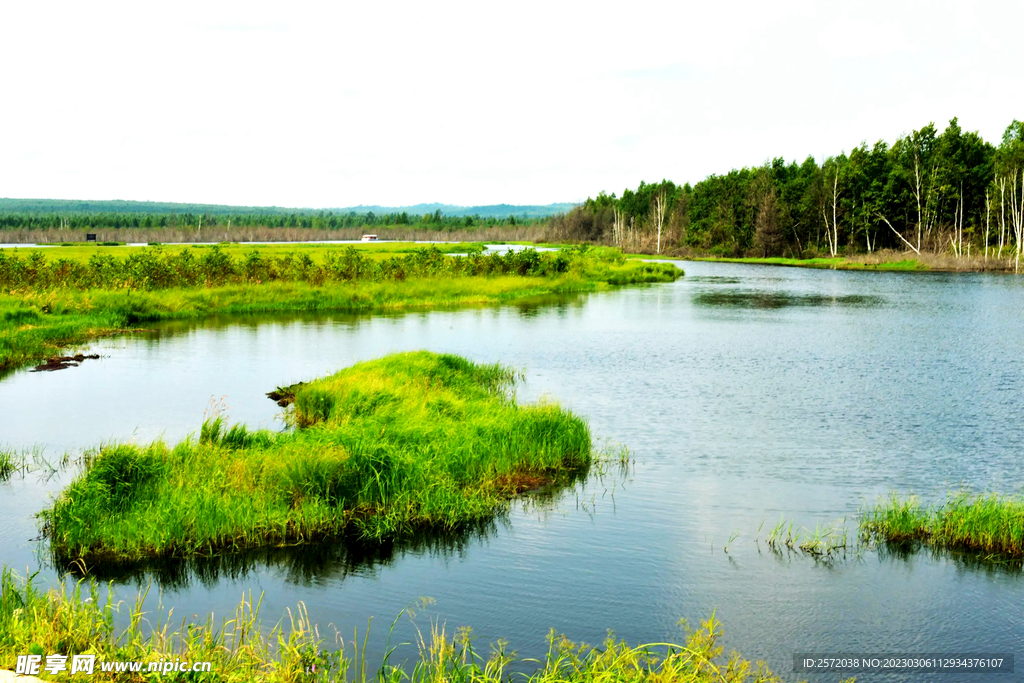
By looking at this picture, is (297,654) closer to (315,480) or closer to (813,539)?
(315,480)

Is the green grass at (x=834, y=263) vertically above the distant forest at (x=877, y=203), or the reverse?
the distant forest at (x=877, y=203)

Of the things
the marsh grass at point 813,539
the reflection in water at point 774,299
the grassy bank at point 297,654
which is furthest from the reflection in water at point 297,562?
the reflection in water at point 774,299

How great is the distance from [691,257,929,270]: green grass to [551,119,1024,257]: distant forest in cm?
328

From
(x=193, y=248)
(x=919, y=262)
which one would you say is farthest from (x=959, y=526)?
(x=193, y=248)

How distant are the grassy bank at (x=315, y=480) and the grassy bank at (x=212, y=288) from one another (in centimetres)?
1901

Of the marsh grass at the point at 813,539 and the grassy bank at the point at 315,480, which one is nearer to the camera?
the grassy bank at the point at 315,480

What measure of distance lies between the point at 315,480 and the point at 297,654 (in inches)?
239

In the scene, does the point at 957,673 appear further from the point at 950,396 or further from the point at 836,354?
the point at 836,354

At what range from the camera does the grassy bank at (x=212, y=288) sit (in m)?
39.2

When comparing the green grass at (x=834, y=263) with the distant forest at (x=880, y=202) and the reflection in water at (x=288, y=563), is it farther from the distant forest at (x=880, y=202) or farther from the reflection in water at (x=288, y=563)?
the reflection in water at (x=288, y=563)

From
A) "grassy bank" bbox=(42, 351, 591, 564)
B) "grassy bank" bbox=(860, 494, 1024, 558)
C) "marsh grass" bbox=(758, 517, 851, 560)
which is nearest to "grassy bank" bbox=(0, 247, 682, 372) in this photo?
"grassy bank" bbox=(42, 351, 591, 564)

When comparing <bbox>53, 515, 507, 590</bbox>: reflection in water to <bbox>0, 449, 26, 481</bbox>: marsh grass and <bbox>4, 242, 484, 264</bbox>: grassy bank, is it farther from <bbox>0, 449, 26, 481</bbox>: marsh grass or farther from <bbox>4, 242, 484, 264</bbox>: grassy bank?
<bbox>4, 242, 484, 264</bbox>: grassy bank

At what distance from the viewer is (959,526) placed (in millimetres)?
13820

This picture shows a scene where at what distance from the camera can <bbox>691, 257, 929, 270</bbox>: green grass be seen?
315 feet
